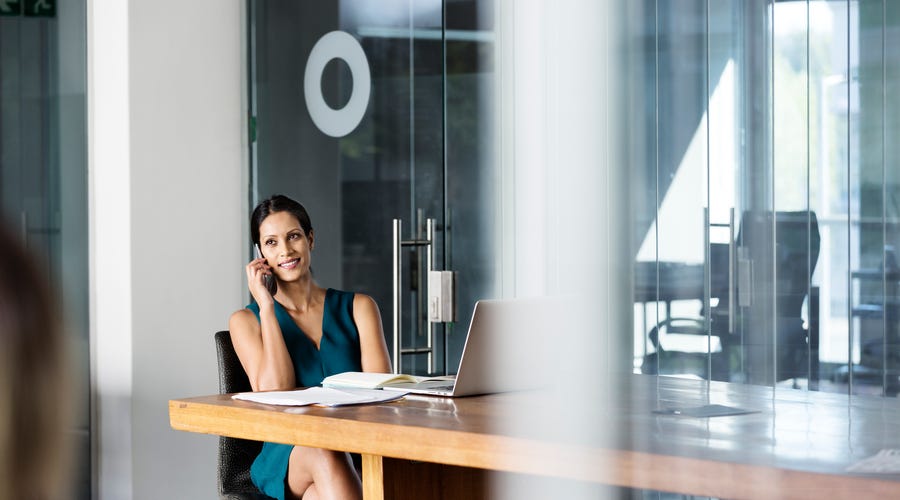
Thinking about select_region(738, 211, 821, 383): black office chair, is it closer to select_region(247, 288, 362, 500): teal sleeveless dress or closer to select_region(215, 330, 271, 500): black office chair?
select_region(247, 288, 362, 500): teal sleeveless dress

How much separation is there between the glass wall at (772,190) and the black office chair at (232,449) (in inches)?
34.6

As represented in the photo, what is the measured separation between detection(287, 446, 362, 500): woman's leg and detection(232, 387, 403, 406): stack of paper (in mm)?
149

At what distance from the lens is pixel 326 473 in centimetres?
204

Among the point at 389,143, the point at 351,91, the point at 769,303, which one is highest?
the point at 351,91

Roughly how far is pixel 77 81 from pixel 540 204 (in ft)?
8.54

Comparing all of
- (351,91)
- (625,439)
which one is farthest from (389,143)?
(625,439)

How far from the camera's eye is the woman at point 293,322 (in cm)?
232

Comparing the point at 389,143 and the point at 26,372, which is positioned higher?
the point at 389,143

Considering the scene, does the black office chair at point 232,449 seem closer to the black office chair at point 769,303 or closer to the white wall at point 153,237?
the black office chair at point 769,303

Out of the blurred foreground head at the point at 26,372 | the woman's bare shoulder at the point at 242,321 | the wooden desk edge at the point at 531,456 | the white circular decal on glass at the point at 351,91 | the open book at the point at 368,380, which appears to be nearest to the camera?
the blurred foreground head at the point at 26,372

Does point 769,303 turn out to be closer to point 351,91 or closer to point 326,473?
point 326,473

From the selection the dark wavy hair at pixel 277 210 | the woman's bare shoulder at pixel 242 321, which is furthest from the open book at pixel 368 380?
the dark wavy hair at pixel 277 210

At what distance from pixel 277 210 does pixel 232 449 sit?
0.56 meters

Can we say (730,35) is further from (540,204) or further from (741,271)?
(540,204)
